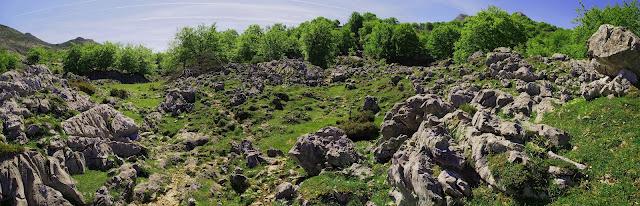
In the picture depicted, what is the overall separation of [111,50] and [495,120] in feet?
394

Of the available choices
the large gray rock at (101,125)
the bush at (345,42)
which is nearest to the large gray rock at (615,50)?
the large gray rock at (101,125)

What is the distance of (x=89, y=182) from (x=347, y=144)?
23.6 meters

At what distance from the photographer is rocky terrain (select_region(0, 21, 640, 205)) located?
95.7 feet

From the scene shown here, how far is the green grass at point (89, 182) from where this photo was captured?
39.7 m

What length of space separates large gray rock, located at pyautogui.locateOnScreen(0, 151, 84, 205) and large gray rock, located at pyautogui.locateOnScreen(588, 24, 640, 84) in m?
45.2

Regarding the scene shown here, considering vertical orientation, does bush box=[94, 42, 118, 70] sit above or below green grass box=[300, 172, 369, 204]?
above

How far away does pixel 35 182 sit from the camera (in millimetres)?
37031

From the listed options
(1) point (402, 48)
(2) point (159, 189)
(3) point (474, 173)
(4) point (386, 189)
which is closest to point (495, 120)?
(3) point (474, 173)

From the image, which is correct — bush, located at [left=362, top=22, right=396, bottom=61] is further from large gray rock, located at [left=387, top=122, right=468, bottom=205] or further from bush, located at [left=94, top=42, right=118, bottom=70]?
large gray rock, located at [left=387, top=122, right=468, bottom=205]

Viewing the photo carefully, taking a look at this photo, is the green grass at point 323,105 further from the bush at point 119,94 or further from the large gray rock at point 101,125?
the bush at point 119,94

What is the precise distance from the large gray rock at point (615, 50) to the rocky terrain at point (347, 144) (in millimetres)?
118

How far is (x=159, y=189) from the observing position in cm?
4369

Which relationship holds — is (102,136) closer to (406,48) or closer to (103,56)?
(103,56)

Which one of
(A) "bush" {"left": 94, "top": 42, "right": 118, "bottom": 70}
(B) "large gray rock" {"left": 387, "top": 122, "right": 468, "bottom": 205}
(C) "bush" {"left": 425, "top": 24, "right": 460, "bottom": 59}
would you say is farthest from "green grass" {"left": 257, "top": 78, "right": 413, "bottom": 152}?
(A) "bush" {"left": 94, "top": 42, "right": 118, "bottom": 70}
